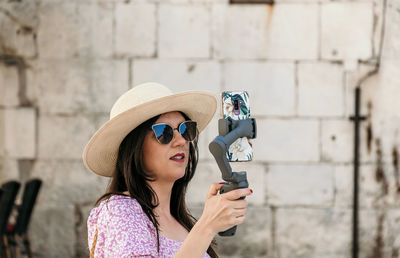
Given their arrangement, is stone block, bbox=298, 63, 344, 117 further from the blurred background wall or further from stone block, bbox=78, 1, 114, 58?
stone block, bbox=78, 1, 114, 58

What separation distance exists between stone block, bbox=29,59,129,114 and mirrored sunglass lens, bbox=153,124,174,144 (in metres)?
3.98

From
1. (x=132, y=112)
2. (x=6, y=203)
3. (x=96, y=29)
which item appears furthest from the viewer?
(x=96, y=29)

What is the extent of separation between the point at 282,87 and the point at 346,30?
0.73 metres

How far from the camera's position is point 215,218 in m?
2.37

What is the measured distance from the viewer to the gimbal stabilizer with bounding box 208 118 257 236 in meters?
2.32

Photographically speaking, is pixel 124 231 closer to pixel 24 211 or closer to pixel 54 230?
pixel 24 211

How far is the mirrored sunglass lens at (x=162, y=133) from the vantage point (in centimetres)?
280

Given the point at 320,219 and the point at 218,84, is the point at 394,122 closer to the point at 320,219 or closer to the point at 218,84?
the point at 320,219

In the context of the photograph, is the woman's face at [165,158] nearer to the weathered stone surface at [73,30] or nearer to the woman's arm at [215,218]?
the woman's arm at [215,218]

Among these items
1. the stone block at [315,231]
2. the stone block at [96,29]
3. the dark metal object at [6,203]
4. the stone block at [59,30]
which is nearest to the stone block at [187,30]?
the stone block at [96,29]

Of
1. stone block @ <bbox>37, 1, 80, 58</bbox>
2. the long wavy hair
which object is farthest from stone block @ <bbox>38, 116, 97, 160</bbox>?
the long wavy hair

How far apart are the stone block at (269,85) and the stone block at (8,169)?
196 cm

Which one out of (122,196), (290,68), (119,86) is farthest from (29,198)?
(122,196)

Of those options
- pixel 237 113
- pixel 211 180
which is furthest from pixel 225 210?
Result: pixel 211 180
